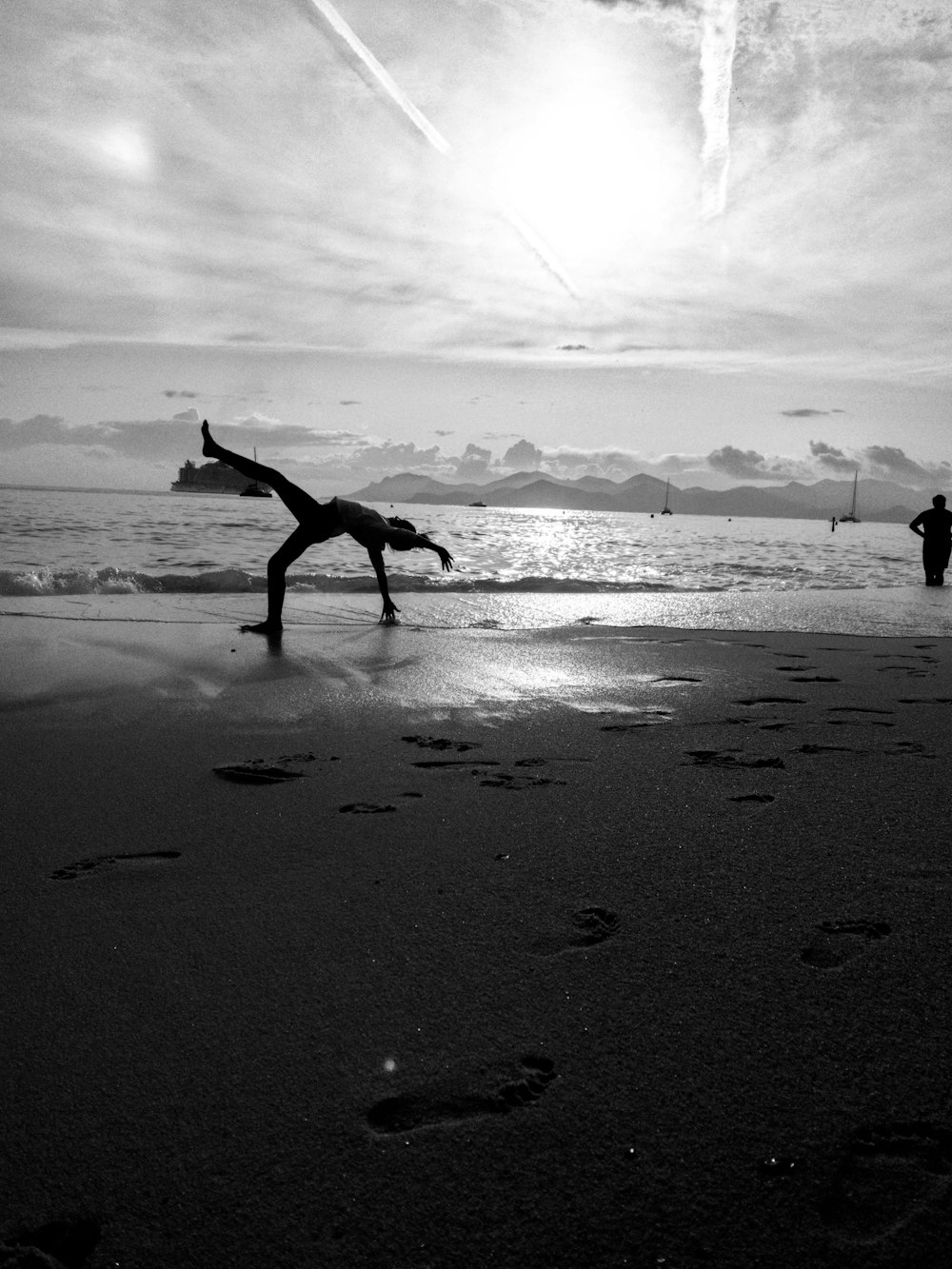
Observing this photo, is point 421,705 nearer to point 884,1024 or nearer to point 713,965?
point 713,965

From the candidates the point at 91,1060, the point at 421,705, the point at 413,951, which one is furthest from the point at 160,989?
the point at 421,705

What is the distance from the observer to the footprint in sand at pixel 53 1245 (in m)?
1.39

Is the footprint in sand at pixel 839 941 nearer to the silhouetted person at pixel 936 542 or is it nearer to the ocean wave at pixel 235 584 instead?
the ocean wave at pixel 235 584

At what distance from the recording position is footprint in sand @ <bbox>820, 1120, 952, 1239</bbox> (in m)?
1.44

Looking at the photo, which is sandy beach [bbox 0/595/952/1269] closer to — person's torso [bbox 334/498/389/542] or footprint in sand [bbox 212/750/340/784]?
footprint in sand [bbox 212/750/340/784]

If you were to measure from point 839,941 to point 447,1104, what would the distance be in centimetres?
119

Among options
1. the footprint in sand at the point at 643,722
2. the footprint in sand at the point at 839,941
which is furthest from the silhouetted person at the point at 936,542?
the footprint in sand at the point at 839,941

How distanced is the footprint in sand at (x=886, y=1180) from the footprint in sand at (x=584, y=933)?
0.84 meters

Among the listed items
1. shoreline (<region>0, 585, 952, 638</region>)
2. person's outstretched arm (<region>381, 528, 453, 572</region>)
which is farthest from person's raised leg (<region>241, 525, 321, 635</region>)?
person's outstretched arm (<region>381, 528, 453, 572</region>)

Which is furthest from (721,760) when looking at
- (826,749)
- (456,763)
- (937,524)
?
(937,524)

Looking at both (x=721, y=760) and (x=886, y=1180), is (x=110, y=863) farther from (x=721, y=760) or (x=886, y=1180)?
(x=721, y=760)

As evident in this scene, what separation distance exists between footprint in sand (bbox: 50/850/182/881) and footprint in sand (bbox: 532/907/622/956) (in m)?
1.35

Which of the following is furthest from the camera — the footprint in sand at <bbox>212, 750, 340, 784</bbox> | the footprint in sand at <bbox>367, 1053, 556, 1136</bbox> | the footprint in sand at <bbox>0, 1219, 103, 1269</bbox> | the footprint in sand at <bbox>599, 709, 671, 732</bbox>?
the footprint in sand at <bbox>599, 709, 671, 732</bbox>

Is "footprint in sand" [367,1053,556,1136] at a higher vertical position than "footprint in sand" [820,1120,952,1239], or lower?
lower
